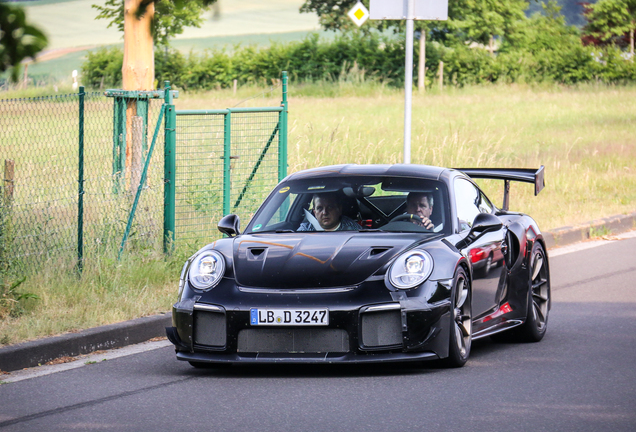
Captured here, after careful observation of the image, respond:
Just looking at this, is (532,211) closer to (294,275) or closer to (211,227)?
(211,227)

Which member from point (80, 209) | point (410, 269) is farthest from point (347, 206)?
point (80, 209)

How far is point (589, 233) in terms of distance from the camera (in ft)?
48.1

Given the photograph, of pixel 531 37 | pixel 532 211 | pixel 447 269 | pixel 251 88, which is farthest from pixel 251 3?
pixel 447 269

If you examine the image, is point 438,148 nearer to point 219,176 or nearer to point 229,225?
point 219,176

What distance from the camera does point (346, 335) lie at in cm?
631

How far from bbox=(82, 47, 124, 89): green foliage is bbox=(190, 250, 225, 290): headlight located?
4994 centimetres

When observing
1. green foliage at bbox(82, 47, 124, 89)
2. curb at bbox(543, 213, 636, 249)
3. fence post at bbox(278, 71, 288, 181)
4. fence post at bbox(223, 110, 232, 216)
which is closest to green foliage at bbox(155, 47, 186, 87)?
green foliage at bbox(82, 47, 124, 89)

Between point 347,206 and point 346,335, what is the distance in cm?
156

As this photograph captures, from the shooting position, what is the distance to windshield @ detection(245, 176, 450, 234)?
7441mm

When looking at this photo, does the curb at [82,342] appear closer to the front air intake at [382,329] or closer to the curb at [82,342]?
the curb at [82,342]

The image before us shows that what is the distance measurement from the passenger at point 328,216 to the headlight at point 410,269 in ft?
3.53

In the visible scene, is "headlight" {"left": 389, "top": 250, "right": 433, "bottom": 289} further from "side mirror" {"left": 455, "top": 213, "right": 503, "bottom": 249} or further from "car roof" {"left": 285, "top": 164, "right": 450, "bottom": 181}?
"car roof" {"left": 285, "top": 164, "right": 450, "bottom": 181}

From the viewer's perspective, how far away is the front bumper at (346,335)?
20.7 feet

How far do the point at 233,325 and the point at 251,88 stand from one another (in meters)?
43.6
